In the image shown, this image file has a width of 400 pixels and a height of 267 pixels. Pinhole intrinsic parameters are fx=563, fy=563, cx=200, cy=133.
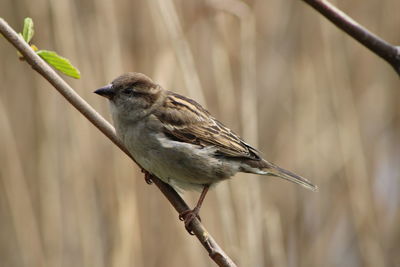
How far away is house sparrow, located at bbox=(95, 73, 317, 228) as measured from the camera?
1.98m

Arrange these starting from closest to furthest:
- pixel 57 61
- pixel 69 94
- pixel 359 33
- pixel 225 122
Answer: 1. pixel 359 33
2. pixel 57 61
3. pixel 69 94
4. pixel 225 122

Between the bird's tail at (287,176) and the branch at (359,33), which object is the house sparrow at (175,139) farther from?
the branch at (359,33)

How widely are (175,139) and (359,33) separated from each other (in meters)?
1.06

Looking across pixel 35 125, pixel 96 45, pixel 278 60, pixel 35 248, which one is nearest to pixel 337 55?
pixel 278 60

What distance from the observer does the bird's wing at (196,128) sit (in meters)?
2.16

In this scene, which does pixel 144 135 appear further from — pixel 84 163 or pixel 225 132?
pixel 84 163

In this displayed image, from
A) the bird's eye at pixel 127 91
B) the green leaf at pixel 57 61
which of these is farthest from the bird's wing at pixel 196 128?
the green leaf at pixel 57 61

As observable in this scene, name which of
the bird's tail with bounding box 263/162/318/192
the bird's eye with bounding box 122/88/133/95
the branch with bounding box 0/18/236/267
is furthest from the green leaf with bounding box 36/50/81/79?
the bird's tail with bounding box 263/162/318/192

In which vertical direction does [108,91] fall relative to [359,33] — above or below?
below

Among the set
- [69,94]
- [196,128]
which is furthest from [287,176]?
[69,94]

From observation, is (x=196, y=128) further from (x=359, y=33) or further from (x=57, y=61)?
(x=359, y=33)

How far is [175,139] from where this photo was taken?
2.13m

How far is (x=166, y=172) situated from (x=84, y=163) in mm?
860

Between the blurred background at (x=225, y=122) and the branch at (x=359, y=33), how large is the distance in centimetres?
128
